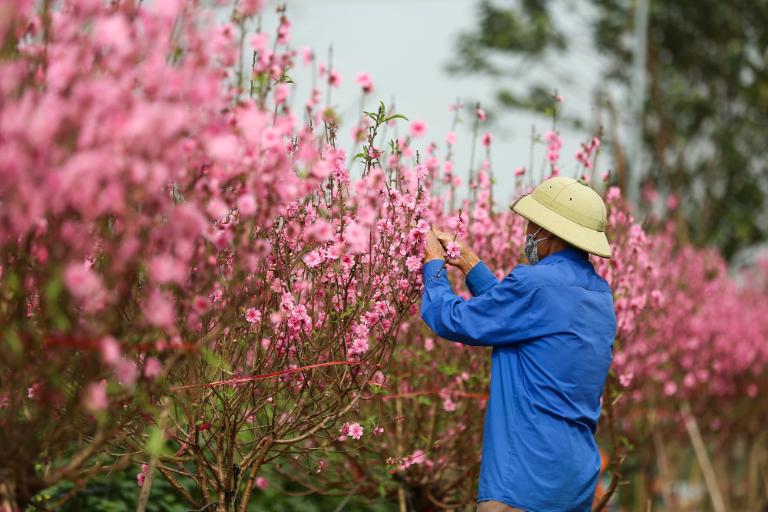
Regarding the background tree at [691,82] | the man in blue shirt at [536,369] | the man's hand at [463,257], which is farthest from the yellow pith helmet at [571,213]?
the background tree at [691,82]

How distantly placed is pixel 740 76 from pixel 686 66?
1.45 metres

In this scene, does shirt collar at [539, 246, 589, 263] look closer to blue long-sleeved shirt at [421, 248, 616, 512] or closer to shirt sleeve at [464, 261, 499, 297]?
blue long-sleeved shirt at [421, 248, 616, 512]

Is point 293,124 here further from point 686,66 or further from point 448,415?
point 686,66

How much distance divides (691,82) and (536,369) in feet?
60.5

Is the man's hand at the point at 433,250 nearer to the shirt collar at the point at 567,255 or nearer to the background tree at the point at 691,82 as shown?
the shirt collar at the point at 567,255

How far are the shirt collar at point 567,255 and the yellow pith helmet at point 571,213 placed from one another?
0.18 ft

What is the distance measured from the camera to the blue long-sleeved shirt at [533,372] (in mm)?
3611

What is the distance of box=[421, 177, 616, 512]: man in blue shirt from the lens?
11.9ft

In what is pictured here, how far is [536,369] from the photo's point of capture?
365cm

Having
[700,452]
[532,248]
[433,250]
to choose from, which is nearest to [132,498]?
[433,250]

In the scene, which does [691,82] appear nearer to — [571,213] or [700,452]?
[700,452]

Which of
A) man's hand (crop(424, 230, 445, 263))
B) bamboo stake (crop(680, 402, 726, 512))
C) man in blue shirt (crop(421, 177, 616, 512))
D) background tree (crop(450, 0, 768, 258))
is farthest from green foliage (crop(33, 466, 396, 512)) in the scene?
background tree (crop(450, 0, 768, 258))

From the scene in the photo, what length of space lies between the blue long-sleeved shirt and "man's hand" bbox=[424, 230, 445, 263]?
4.0 inches

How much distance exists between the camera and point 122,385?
9.98ft
